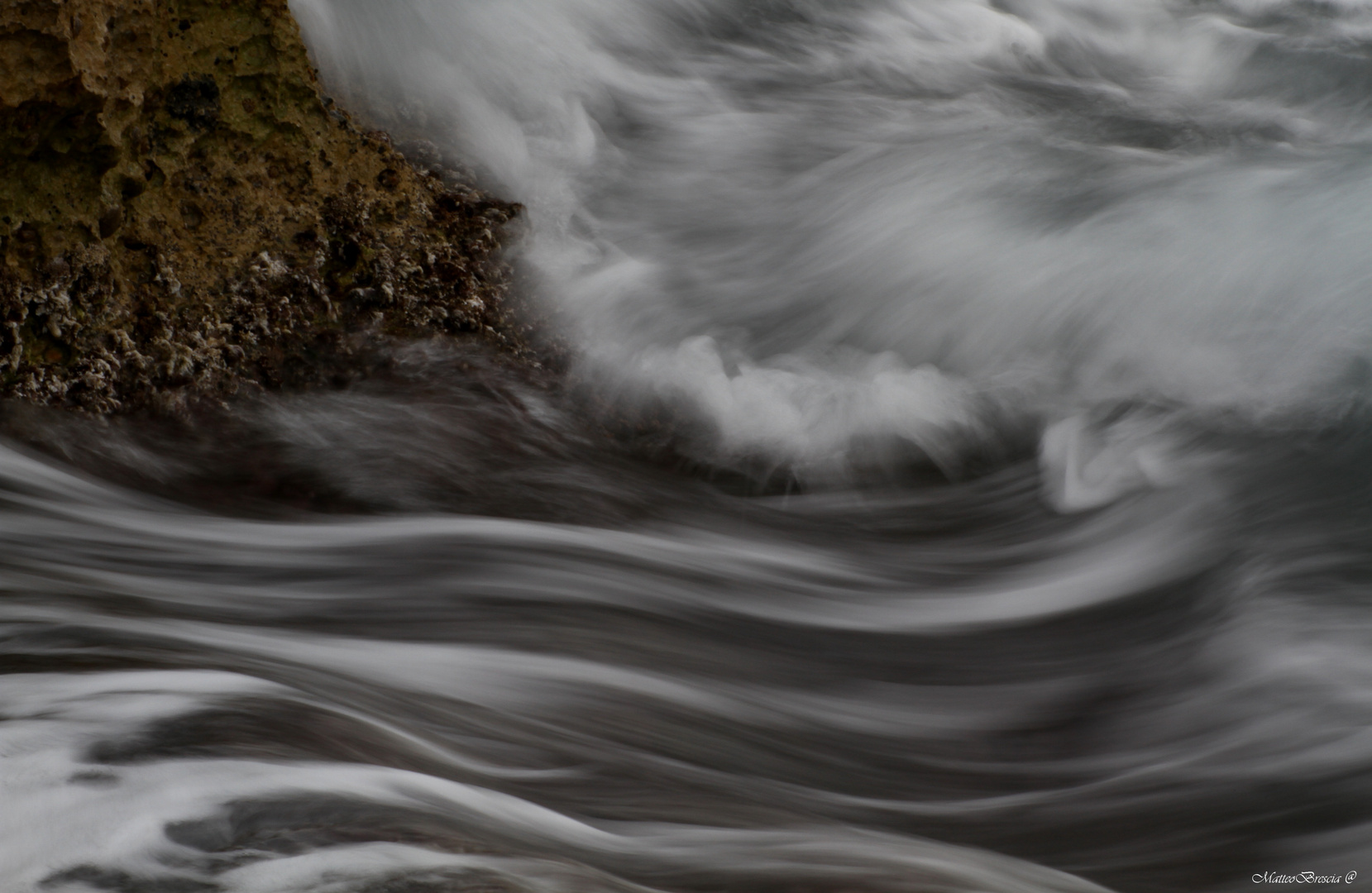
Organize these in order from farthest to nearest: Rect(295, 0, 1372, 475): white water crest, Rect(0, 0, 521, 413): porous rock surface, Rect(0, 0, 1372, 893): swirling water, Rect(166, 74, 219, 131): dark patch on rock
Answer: Rect(295, 0, 1372, 475): white water crest
Rect(166, 74, 219, 131): dark patch on rock
Rect(0, 0, 521, 413): porous rock surface
Rect(0, 0, 1372, 893): swirling water

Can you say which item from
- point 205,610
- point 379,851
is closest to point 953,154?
point 205,610

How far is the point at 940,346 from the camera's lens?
421 cm

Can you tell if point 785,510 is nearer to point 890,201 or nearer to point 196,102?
point 890,201

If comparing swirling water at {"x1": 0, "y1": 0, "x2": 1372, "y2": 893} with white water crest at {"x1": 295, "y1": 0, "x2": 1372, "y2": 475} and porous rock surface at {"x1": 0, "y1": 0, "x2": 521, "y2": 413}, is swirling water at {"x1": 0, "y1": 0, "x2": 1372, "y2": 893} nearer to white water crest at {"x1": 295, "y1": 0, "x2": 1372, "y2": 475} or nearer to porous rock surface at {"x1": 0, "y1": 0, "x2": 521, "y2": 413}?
white water crest at {"x1": 295, "y1": 0, "x2": 1372, "y2": 475}

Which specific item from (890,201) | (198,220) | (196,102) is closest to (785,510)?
(890,201)

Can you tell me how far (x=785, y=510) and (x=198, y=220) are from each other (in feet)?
6.27

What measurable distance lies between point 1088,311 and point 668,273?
59.6 inches

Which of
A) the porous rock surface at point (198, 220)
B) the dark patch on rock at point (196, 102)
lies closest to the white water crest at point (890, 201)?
the porous rock surface at point (198, 220)

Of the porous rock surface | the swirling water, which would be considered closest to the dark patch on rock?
the porous rock surface

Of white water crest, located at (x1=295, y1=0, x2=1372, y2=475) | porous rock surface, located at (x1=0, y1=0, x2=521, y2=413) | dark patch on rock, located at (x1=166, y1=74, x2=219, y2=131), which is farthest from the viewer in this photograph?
white water crest, located at (x1=295, y1=0, x2=1372, y2=475)

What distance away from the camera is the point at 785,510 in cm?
363

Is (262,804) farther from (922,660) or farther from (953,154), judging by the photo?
(953,154)

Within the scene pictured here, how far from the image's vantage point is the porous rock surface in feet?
9.96

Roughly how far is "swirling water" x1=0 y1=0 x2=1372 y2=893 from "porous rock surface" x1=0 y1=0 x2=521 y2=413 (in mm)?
173
